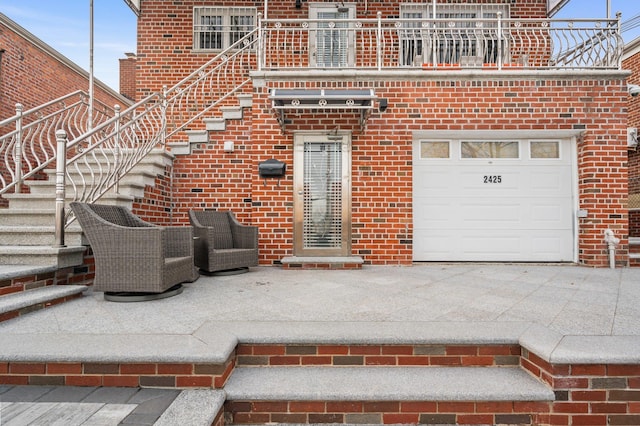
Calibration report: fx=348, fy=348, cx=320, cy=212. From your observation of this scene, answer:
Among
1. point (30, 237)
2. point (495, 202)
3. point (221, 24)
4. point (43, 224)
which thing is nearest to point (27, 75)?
point (221, 24)

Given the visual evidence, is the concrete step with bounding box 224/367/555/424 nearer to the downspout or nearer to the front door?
the front door

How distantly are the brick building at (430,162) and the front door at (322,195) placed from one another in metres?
0.02

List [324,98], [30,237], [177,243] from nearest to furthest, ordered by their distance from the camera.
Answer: [30,237] → [177,243] → [324,98]

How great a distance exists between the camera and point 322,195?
18.3 feet

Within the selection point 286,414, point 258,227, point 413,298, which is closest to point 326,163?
point 258,227

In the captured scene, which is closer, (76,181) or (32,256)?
Answer: (32,256)

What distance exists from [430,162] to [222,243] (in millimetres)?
3633

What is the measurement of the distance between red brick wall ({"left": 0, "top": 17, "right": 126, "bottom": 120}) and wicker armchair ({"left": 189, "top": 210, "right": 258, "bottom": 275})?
5948 millimetres

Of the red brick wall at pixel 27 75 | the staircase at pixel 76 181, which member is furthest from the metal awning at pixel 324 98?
the red brick wall at pixel 27 75

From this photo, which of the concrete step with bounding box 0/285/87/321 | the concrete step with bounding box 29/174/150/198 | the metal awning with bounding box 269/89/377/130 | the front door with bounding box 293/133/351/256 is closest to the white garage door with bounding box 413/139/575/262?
the front door with bounding box 293/133/351/256

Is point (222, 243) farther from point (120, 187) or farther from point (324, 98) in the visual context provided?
point (324, 98)

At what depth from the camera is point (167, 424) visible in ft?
5.37

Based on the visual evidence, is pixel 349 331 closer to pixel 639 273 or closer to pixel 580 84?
pixel 639 273

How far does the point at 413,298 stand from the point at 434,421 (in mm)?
1395
